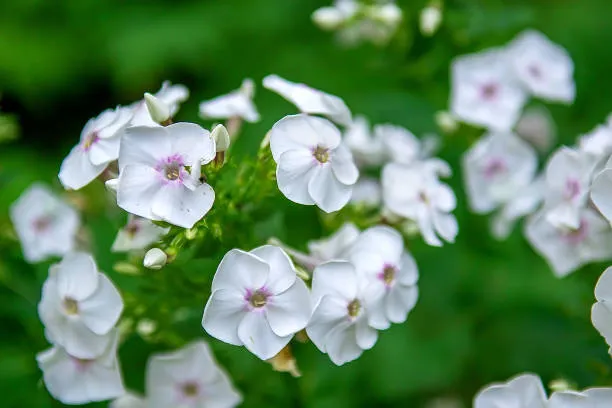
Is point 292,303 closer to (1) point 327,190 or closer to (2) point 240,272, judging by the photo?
(2) point 240,272

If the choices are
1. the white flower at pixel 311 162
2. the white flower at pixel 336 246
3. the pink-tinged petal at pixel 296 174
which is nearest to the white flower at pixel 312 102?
the white flower at pixel 311 162

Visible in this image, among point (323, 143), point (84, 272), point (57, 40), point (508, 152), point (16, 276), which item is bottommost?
point (57, 40)

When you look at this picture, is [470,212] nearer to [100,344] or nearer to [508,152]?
[508,152]

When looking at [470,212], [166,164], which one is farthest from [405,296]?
[470,212]

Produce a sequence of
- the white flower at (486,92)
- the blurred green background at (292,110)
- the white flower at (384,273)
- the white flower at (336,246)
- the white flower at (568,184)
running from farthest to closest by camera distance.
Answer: the white flower at (486,92), the blurred green background at (292,110), the white flower at (568,184), the white flower at (336,246), the white flower at (384,273)

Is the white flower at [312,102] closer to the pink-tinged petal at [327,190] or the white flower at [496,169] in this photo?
the pink-tinged petal at [327,190]

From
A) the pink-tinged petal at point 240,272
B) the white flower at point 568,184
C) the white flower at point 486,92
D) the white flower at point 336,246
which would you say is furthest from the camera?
the white flower at point 486,92

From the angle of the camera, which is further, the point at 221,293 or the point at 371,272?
the point at 371,272
